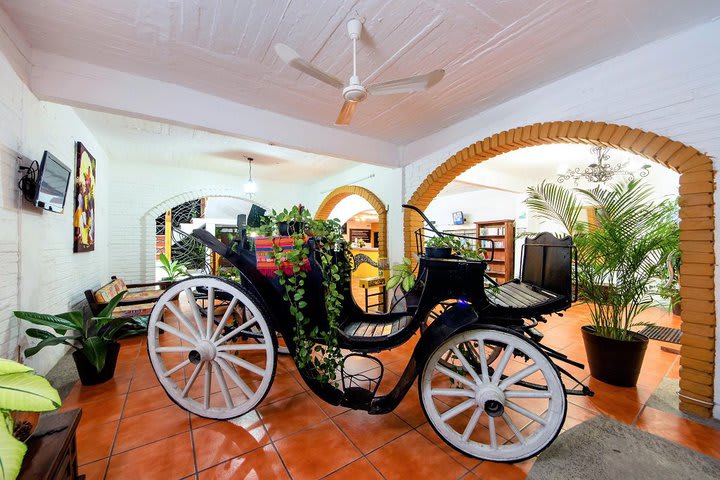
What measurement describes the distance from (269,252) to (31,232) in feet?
6.95

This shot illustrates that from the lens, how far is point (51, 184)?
2.30 m

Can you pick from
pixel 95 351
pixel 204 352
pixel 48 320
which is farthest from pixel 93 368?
pixel 204 352

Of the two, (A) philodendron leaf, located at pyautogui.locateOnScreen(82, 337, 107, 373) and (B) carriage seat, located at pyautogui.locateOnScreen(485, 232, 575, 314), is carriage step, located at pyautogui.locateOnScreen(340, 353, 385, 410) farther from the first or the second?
(A) philodendron leaf, located at pyautogui.locateOnScreen(82, 337, 107, 373)

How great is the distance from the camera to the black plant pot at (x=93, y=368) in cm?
227

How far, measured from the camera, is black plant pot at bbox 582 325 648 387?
7.43ft

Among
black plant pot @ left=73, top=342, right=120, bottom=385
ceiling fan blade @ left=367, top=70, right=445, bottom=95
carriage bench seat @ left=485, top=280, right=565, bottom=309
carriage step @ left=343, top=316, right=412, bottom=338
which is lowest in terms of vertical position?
black plant pot @ left=73, top=342, right=120, bottom=385

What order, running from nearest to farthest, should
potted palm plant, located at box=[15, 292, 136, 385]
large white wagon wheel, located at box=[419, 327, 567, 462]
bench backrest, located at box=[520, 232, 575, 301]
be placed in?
large white wagon wheel, located at box=[419, 327, 567, 462] < bench backrest, located at box=[520, 232, 575, 301] < potted palm plant, located at box=[15, 292, 136, 385]

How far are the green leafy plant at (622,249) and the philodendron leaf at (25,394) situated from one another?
319 cm

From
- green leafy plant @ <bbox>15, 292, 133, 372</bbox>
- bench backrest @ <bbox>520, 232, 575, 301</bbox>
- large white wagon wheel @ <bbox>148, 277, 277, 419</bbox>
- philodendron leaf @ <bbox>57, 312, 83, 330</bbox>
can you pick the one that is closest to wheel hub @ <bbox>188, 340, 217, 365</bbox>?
large white wagon wheel @ <bbox>148, 277, 277, 419</bbox>

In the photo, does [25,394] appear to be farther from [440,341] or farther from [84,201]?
[84,201]

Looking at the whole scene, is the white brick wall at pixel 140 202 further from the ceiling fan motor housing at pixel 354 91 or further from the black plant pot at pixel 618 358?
the black plant pot at pixel 618 358

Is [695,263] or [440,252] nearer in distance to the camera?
[440,252]

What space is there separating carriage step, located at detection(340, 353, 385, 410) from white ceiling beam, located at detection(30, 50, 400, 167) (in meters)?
2.66

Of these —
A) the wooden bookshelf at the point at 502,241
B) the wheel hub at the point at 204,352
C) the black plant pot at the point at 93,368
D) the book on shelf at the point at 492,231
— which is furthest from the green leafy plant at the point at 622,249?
the book on shelf at the point at 492,231
